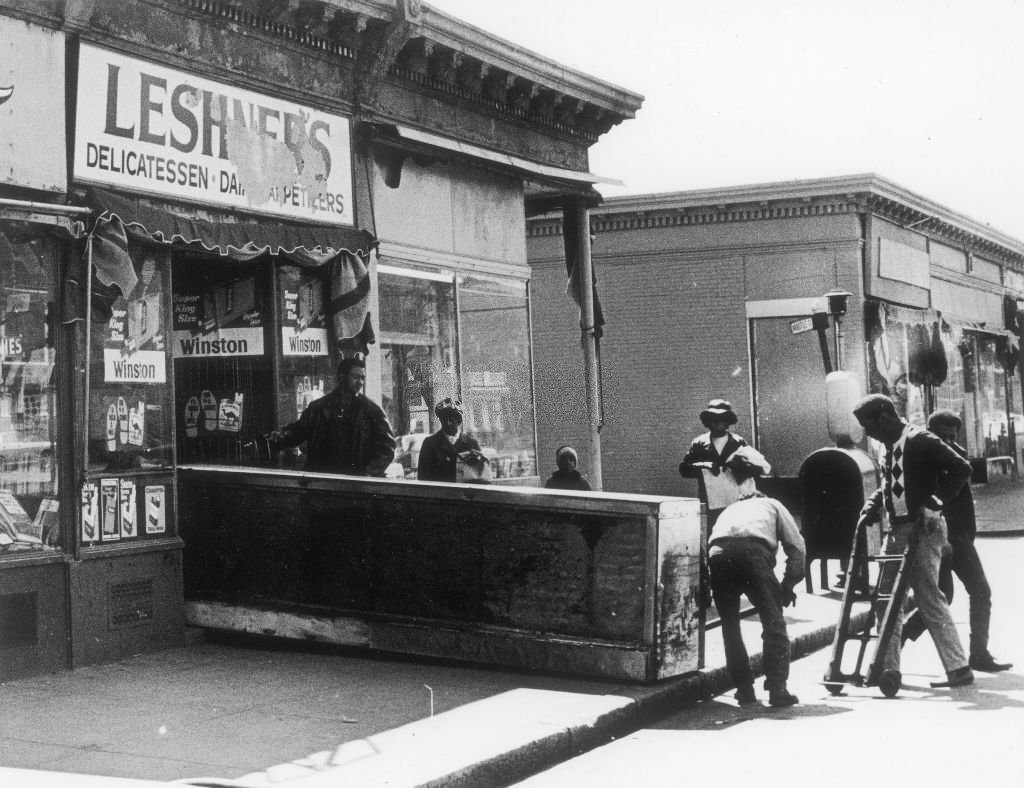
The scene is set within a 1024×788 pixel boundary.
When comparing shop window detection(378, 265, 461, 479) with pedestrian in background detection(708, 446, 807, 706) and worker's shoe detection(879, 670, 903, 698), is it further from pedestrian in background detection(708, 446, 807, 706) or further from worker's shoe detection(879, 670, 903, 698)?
worker's shoe detection(879, 670, 903, 698)

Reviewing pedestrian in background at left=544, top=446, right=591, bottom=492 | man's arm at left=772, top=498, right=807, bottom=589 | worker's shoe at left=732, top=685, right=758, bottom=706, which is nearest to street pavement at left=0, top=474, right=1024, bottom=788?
worker's shoe at left=732, top=685, right=758, bottom=706

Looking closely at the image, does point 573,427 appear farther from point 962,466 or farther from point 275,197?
point 962,466

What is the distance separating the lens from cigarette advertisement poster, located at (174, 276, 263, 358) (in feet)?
36.6

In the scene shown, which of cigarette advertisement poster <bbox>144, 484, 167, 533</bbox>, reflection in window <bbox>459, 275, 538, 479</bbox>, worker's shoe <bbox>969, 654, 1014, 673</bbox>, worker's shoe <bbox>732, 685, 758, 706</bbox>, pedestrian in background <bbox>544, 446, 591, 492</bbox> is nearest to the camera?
worker's shoe <bbox>732, 685, 758, 706</bbox>

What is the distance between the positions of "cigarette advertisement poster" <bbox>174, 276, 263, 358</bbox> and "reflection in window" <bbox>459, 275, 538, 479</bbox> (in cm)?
306

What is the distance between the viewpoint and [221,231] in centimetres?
998

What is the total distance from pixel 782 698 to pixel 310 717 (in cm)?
286

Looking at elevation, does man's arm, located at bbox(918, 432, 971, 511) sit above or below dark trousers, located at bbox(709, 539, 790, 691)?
above

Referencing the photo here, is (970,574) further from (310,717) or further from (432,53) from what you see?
(432,53)

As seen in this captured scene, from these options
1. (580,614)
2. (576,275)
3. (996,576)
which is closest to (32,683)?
(580,614)

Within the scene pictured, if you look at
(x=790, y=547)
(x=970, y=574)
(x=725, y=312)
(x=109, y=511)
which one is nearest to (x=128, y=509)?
(x=109, y=511)

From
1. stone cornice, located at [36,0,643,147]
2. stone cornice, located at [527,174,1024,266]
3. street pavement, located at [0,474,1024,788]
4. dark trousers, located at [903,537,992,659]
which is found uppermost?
stone cornice, located at [527,174,1024,266]

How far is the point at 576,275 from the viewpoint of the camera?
623 inches

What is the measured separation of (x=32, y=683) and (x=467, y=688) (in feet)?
9.12
